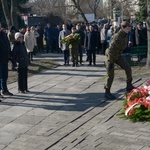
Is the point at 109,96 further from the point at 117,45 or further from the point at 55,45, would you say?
the point at 55,45

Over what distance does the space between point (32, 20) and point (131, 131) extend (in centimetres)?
3700

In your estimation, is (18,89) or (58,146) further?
(18,89)

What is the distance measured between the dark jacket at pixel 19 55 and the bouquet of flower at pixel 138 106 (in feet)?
12.7

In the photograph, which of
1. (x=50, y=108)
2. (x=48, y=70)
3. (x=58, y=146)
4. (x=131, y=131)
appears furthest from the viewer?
(x=48, y=70)

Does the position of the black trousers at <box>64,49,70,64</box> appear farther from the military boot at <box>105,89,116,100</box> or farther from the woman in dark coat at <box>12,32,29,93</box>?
the military boot at <box>105,89,116,100</box>

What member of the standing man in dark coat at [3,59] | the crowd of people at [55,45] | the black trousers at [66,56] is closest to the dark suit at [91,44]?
the crowd of people at [55,45]

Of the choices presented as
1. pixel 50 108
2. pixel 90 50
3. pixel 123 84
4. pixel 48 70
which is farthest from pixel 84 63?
pixel 50 108

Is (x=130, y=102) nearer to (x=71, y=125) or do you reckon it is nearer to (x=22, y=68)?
(x=71, y=125)

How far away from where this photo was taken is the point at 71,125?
871 centimetres

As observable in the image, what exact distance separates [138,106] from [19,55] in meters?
4.51

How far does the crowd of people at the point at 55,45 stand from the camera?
12.0 m

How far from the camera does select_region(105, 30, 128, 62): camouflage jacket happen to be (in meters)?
10.7

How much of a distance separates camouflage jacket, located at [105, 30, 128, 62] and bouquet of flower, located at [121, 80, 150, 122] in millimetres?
1694

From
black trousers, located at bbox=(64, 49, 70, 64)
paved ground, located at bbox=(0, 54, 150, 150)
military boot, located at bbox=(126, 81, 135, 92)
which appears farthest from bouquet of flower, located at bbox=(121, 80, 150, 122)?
black trousers, located at bbox=(64, 49, 70, 64)
